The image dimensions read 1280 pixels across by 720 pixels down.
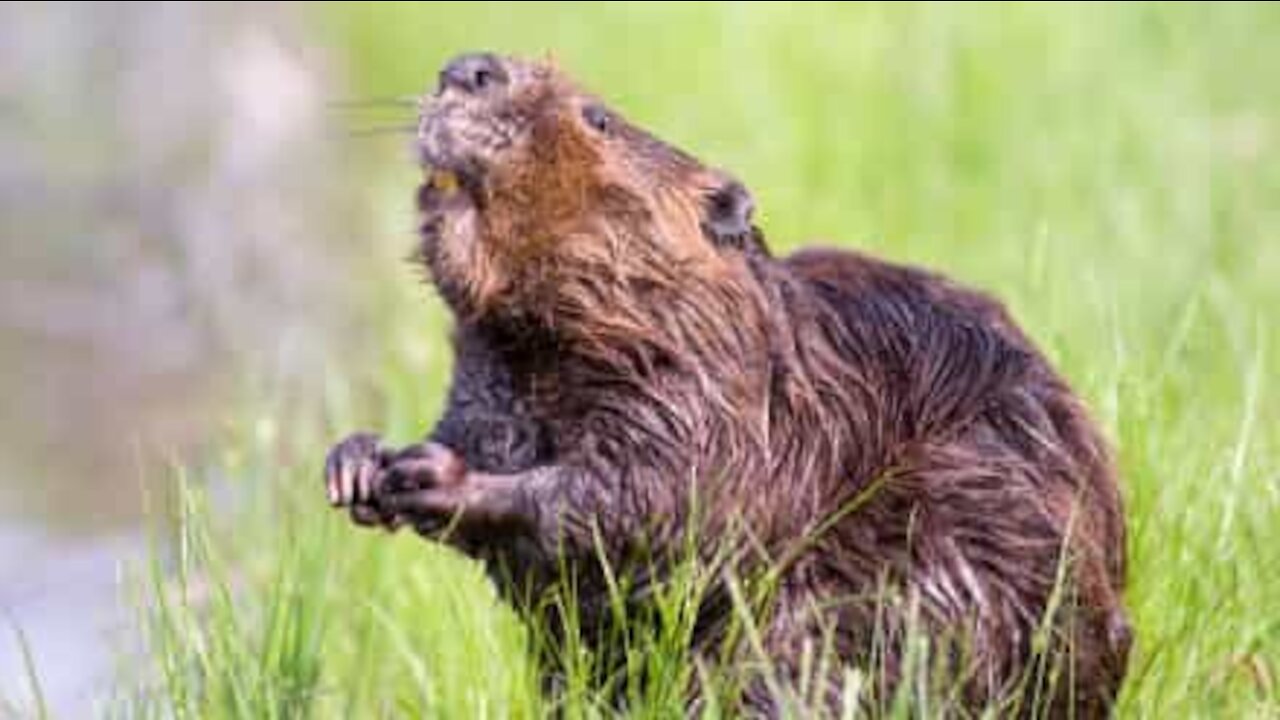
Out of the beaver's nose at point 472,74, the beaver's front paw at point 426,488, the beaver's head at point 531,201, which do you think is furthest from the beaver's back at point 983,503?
the beaver's nose at point 472,74

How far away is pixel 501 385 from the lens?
4.09 m

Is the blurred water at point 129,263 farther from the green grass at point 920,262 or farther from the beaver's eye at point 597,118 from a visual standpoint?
the beaver's eye at point 597,118

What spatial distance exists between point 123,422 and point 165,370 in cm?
43

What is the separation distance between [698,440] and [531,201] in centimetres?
34

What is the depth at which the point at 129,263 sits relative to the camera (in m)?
8.80

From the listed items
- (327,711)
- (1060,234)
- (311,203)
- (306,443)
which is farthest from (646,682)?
(311,203)

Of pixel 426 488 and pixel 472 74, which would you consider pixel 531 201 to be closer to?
pixel 472 74

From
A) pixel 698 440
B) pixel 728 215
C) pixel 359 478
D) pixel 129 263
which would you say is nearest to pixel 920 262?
pixel 129 263

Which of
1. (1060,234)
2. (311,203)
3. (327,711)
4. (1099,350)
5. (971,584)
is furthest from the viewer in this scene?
(311,203)

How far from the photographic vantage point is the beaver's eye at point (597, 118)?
4.11 meters

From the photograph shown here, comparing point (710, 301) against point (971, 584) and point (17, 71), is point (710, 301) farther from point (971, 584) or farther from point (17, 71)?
point (17, 71)

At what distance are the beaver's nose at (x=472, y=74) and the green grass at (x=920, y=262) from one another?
0.63 meters

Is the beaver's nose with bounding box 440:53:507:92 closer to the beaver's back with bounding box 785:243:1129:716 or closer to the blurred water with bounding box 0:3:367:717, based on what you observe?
the beaver's back with bounding box 785:243:1129:716

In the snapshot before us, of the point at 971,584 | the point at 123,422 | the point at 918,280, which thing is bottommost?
the point at 123,422
